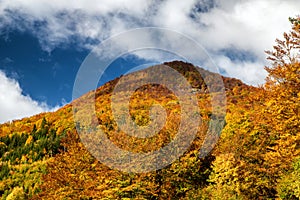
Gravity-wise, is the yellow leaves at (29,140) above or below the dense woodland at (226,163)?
above

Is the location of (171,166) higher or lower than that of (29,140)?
lower

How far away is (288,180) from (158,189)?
9.33 m

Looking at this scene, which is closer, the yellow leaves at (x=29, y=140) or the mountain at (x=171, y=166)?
the mountain at (x=171, y=166)

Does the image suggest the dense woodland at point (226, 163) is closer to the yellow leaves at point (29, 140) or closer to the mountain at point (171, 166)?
the mountain at point (171, 166)

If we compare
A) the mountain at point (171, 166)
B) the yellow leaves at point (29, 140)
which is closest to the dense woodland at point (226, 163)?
the mountain at point (171, 166)

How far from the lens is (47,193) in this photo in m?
28.6

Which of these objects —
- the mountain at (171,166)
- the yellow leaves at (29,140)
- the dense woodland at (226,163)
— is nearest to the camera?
the dense woodland at (226,163)

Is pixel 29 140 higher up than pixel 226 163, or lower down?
higher up

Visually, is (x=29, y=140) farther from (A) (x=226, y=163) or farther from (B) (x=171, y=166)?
(A) (x=226, y=163)

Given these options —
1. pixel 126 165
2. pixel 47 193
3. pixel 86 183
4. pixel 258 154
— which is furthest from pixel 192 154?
pixel 47 193

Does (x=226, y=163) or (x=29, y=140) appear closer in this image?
(x=226, y=163)

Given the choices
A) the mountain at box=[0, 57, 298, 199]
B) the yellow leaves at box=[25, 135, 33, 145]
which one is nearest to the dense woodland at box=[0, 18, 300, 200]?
the mountain at box=[0, 57, 298, 199]

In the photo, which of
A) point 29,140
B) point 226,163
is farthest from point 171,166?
point 29,140

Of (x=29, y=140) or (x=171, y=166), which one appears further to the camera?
(x=29, y=140)
